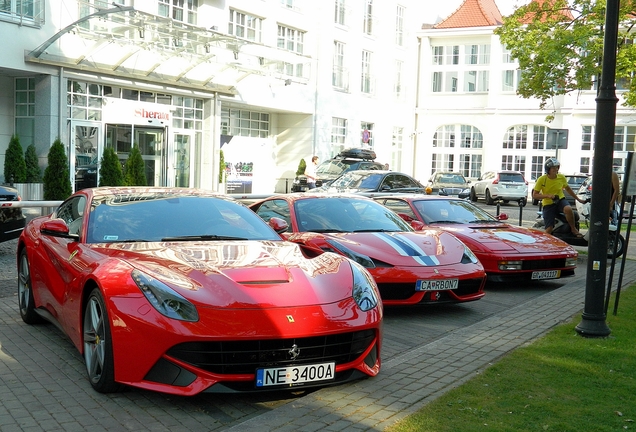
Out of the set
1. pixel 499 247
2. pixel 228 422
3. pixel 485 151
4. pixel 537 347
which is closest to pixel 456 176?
pixel 485 151

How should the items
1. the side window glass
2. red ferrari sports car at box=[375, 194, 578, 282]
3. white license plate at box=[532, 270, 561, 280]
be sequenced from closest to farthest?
the side window glass, red ferrari sports car at box=[375, 194, 578, 282], white license plate at box=[532, 270, 561, 280]

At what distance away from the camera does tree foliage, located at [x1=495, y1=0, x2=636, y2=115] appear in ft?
77.1

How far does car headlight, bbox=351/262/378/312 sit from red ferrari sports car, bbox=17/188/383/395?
11 mm

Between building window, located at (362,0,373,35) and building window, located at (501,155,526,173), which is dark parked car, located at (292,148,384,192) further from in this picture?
building window, located at (501,155,526,173)

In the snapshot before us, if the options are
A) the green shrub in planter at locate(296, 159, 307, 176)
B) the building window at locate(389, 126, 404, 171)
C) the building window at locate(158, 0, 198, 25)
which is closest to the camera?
the building window at locate(158, 0, 198, 25)

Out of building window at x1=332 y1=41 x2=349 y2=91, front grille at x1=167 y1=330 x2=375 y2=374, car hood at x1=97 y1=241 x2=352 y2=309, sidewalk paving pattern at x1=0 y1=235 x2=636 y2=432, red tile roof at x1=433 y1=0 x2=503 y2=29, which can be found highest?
red tile roof at x1=433 y1=0 x2=503 y2=29

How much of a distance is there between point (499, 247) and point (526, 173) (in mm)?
42189

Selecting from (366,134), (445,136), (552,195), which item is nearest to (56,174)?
(552,195)

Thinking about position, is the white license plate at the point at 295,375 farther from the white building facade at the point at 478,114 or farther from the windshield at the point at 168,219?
the white building facade at the point at 478,114

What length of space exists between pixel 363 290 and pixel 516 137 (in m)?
47.6

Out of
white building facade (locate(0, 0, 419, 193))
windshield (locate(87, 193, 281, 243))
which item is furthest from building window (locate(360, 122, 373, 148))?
windshield (locate(87, 193, 281, 243))

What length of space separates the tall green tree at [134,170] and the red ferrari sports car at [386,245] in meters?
14.8

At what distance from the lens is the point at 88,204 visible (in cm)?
654

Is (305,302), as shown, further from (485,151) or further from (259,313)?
(485,151)
